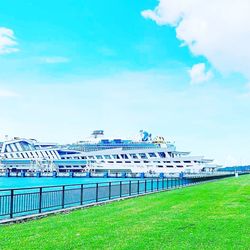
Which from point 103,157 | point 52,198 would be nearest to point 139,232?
point 52,198

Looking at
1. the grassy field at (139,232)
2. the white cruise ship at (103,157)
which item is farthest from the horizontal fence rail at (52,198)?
the white cruise ship at (103,157)

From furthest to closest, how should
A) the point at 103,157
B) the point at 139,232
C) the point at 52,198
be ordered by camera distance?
the point at 103,157
the point at 52,198
the point at 139,232

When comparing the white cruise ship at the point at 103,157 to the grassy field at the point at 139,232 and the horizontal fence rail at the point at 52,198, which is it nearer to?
the horizontal fence rail at the point at 52,198

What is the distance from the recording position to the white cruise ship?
4993 inches

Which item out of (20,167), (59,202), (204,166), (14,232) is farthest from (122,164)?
(14,232)

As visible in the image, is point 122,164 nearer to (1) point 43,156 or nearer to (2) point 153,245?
(1) point 43,156

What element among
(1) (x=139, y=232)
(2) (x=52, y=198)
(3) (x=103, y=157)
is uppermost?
(3) (x=103, y=157)

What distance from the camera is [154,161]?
128750 mm

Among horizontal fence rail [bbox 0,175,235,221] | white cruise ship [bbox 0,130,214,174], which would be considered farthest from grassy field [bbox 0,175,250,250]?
white cruise ship [bbox 0,130,214,174]

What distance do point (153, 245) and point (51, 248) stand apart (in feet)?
6.82

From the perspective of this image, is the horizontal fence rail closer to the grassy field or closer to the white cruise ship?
the grassy field

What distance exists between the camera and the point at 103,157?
13600cm

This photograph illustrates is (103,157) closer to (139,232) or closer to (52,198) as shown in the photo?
(52,198)

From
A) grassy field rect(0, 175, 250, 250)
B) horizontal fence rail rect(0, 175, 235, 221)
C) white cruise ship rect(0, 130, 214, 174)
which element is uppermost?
white cruise ship rect(0, 130, 214, 174)
